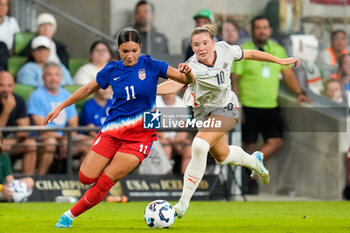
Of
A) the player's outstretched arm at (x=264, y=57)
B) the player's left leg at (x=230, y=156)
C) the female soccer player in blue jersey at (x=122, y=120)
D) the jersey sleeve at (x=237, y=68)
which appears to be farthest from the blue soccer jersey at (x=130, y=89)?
the jersey sleeve at (x=237, y=68)

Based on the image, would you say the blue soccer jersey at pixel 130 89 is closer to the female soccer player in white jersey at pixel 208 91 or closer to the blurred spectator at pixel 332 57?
the female soccer player in white jersey at pixel 208 91

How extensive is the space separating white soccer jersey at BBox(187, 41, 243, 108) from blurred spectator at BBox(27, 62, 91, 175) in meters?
3.97

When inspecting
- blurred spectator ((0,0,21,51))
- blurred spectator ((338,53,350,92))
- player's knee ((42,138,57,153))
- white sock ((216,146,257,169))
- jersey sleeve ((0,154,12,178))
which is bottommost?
jersey sleeve ((0,154,12,178))

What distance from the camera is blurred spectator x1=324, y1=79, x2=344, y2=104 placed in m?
14.0

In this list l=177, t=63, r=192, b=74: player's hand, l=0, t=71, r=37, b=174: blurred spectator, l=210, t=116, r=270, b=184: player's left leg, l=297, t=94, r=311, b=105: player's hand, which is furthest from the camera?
l=297, t=94, r=311, b=105: player's hand

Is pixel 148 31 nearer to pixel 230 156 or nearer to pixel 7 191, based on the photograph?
pixel 7 191

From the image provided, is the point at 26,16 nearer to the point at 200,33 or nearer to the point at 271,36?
the point at 271,36

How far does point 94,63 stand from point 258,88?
2.81 metres

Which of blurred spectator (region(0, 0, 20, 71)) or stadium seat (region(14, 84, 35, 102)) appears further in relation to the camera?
blurred spectator (region(0, 0, 20, 71))

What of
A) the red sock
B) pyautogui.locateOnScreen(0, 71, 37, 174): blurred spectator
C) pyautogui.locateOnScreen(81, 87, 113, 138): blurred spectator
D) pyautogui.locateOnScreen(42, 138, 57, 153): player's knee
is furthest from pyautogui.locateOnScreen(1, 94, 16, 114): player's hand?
the red sock

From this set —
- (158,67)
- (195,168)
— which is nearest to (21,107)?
(195,168)

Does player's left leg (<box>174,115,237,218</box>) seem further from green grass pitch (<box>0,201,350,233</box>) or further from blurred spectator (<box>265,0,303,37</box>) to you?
blurred spectator (<box>265,0,303,37</box>)

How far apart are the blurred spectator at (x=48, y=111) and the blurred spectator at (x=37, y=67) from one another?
0.29m

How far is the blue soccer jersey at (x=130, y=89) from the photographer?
8305mm
